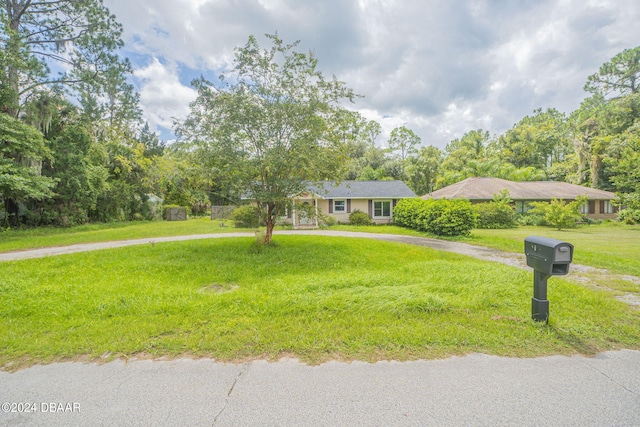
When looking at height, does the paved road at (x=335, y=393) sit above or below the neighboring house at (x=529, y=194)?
below

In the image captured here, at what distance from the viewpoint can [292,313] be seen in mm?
3992

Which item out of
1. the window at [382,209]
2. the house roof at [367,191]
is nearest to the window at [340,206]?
the house roof at [367,191]

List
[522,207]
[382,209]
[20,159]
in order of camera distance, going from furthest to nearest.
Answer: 1. [522,207]
2. [382,209]
3. [20,159]

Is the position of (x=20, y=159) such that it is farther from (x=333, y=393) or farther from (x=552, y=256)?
(x=552, y=256)

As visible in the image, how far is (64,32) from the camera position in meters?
14.7

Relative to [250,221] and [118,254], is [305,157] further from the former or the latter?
[250,221]

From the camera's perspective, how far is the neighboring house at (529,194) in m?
21.8

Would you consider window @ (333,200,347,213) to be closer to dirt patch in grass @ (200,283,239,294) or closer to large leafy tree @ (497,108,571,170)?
dirt patch in grass @ (200,283,239,294)

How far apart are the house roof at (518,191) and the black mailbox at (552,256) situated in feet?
62.0

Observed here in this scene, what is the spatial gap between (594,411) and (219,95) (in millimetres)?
9121

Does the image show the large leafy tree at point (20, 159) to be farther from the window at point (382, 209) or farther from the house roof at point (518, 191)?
the house roof at point (518, 191)

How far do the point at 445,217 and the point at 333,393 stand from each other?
12.4 meters

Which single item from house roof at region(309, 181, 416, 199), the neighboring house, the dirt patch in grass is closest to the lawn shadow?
the dirt patch in grass

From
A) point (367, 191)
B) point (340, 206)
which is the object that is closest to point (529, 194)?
point (367, 191)
